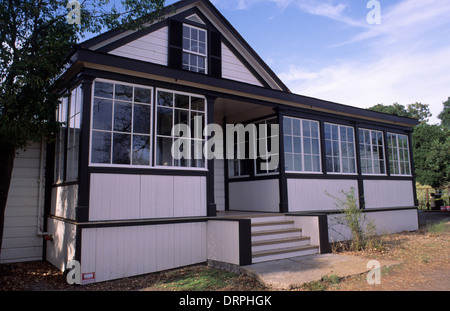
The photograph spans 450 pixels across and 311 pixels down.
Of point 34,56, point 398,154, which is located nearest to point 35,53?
point 34,56

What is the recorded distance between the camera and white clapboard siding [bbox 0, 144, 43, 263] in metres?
6.84

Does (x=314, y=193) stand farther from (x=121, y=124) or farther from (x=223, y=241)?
(x=121, y=124)

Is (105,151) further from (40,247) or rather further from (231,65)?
(231,65)

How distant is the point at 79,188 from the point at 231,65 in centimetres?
473

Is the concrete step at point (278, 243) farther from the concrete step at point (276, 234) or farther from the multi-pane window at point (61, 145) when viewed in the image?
the multi-pane window at point (61, 145)

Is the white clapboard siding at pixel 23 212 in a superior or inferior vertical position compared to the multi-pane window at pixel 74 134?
inferior

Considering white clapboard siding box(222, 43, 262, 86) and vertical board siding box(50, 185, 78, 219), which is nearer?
vertical board siding box(50, 185, 78, 219)

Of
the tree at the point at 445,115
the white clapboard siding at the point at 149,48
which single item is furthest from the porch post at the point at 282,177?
the tree at the point at 445,115

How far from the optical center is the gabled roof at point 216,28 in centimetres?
→ 666

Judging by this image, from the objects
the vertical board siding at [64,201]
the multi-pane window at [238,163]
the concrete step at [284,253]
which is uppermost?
the multi-pane window at [238,163]

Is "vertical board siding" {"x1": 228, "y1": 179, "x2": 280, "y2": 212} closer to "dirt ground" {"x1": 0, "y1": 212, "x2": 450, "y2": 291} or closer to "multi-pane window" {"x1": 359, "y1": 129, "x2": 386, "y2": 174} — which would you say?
"dirt ground" {"x1": 0, "y1": 212, "x2": 450, "y2": 291}

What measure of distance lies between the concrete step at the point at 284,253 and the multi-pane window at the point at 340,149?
3206mm

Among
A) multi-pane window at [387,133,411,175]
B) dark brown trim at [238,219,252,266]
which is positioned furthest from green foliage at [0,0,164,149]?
multi-pane window at [387,133,411,175]

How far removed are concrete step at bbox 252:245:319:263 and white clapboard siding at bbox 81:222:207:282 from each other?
3.70 ft
